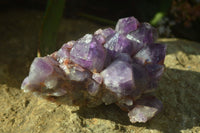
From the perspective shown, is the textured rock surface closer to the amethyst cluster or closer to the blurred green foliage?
the amethyst cluster

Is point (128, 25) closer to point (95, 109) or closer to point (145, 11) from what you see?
point (95, 109)

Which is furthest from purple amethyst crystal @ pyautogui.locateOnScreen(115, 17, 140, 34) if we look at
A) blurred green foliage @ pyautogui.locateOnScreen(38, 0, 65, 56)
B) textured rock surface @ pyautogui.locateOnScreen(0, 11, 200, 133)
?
blurred green foliage @ pyautogui.locateOnScreen(38, 0, 65, 56)

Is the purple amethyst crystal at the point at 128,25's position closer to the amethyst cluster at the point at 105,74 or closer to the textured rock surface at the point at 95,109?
the amethyst cluster at the point at 105,74

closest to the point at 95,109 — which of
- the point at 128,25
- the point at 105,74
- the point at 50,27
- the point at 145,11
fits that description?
the point at 105,74

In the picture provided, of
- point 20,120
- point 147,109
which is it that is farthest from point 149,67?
point 20,120

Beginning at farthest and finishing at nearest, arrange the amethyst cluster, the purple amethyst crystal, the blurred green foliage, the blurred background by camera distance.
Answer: the blurred background → the blurred green foliage → the purple amethyst crystal → the amethyst cluster

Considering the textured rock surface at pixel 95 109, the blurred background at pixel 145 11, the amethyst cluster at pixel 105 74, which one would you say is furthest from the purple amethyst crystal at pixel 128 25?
the blurred background at pixel 145 11
